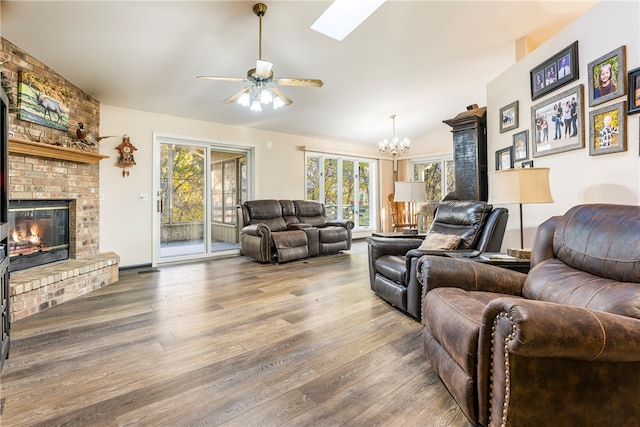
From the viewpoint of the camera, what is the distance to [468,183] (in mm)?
4008

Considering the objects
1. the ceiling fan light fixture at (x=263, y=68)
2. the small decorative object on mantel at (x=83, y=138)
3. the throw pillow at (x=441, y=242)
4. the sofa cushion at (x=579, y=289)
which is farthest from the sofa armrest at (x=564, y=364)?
the small decorative object on mantel at (x=83, y=138)

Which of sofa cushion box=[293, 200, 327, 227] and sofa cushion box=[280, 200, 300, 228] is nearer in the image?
sofa cushion box=[280, 200, 300, 228]

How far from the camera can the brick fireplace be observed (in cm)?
288

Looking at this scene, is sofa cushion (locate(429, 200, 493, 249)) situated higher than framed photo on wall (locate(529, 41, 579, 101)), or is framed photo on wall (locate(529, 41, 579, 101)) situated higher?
framed photo on wall (locate(529, 41, 579, 101))

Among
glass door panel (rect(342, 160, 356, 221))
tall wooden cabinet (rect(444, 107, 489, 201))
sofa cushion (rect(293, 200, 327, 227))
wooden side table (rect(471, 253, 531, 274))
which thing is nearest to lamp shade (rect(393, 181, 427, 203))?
tall wooden cabinet (rect(444, 107, 489, 201))

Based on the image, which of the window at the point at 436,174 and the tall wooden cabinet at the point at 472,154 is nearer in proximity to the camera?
the tall wooden cabinet at the point at 472,154

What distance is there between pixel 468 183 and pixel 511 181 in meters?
1.90

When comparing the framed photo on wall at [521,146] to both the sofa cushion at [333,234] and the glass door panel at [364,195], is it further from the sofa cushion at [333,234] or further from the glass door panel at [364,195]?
the glass door panel at [364,195]

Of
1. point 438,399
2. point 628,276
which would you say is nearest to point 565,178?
point 628,276

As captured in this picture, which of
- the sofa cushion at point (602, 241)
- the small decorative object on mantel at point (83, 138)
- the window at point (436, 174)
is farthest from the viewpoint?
the window at point (436, 174)

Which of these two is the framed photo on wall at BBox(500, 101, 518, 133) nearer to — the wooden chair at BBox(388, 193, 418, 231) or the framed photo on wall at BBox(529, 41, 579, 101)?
the framed photo on wall at BBox(529, 41, 579, 101)

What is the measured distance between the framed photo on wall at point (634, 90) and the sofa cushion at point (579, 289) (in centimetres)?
108

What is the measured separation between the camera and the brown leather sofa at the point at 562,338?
3.40 feet

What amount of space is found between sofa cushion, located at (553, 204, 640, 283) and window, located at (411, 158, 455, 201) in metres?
5.80
